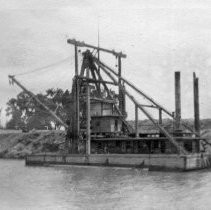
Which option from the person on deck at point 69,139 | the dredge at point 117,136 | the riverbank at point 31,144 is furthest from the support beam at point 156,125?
the riverbank at point 31,144

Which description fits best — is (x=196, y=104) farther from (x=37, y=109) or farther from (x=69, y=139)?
(x=37, y=109)

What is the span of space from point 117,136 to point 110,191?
73.5ft

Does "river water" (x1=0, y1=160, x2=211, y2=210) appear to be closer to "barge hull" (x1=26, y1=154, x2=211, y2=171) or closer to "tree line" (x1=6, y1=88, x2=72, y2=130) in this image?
"barge hull" (x1=26, y1=154, x2=211, y2=171)

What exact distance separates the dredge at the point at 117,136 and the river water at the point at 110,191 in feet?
8.64

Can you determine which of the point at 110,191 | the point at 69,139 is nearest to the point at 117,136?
the point at 69,139

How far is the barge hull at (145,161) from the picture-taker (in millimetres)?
38184

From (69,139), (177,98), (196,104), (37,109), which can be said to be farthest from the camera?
(37,109)

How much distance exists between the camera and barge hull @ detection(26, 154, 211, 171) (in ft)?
125

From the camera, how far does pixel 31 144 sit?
72.3 m

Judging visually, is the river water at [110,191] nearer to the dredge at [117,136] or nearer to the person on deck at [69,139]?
the dredge at [117,136]

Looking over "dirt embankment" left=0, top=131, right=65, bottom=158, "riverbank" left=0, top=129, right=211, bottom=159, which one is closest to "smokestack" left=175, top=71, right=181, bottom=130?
"riverbank" left=0, top=129, right=211, bottom=159

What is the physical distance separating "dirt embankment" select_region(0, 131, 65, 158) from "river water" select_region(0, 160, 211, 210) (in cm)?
3183

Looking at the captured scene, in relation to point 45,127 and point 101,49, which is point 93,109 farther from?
point 45,127

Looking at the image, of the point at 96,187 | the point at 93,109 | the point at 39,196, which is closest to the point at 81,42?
the point at 93,109
